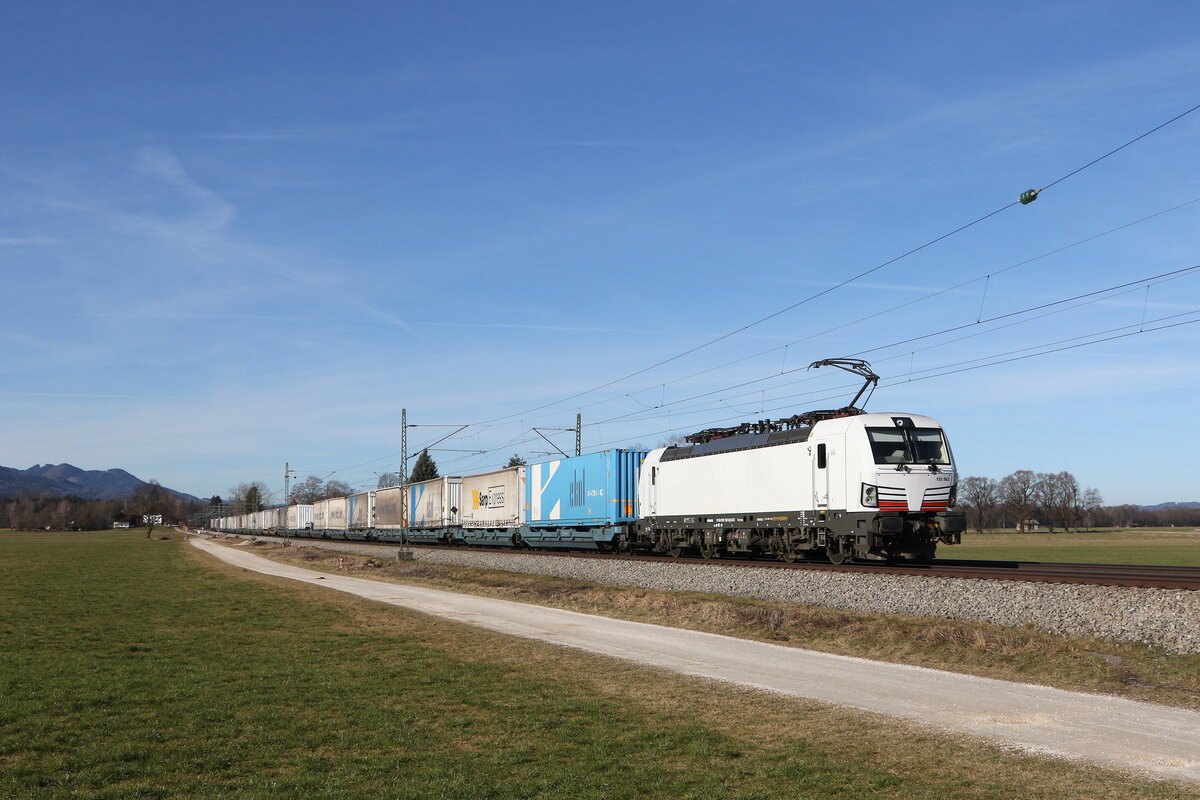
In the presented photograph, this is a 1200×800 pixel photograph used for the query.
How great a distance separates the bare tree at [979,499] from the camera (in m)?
149

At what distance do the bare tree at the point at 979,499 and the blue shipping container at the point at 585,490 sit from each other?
11473 cm

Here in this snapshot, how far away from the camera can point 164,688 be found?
1312 centimetres

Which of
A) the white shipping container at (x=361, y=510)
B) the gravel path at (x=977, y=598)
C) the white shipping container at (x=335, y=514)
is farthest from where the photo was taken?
the white shipping container at (x=335, y=514)

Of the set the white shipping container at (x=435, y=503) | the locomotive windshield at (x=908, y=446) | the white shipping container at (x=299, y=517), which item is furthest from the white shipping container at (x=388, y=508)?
the locomotive windshield at (x=908, y=446)

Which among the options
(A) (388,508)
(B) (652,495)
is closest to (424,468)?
(A) (388,508)

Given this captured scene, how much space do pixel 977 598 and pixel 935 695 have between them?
6795mm

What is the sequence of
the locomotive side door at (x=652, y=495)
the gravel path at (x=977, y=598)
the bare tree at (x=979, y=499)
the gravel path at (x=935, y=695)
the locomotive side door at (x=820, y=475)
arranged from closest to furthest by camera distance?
the gravel path at (x=935, y=695), the gravel path at (x=977, y=598), the locomotive side door at (x=820, y=475), the locomotive side door at (x=652, y=495), the bare tree at (x=979, y=499)

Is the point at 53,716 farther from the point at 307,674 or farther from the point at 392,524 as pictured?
the point at 392,524

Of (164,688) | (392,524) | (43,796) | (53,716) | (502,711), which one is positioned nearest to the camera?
(43,796)

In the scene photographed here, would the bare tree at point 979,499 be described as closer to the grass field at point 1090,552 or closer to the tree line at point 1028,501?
the tree line at point 1028,501

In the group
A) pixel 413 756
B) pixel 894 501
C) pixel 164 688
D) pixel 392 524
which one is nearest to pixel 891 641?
pixel 894 501

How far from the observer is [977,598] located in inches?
752

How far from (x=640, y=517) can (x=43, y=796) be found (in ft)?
106

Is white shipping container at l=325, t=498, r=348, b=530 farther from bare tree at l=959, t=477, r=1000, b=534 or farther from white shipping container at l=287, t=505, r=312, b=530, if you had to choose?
bare tree at l=959, t=477, r=1000, b=534
